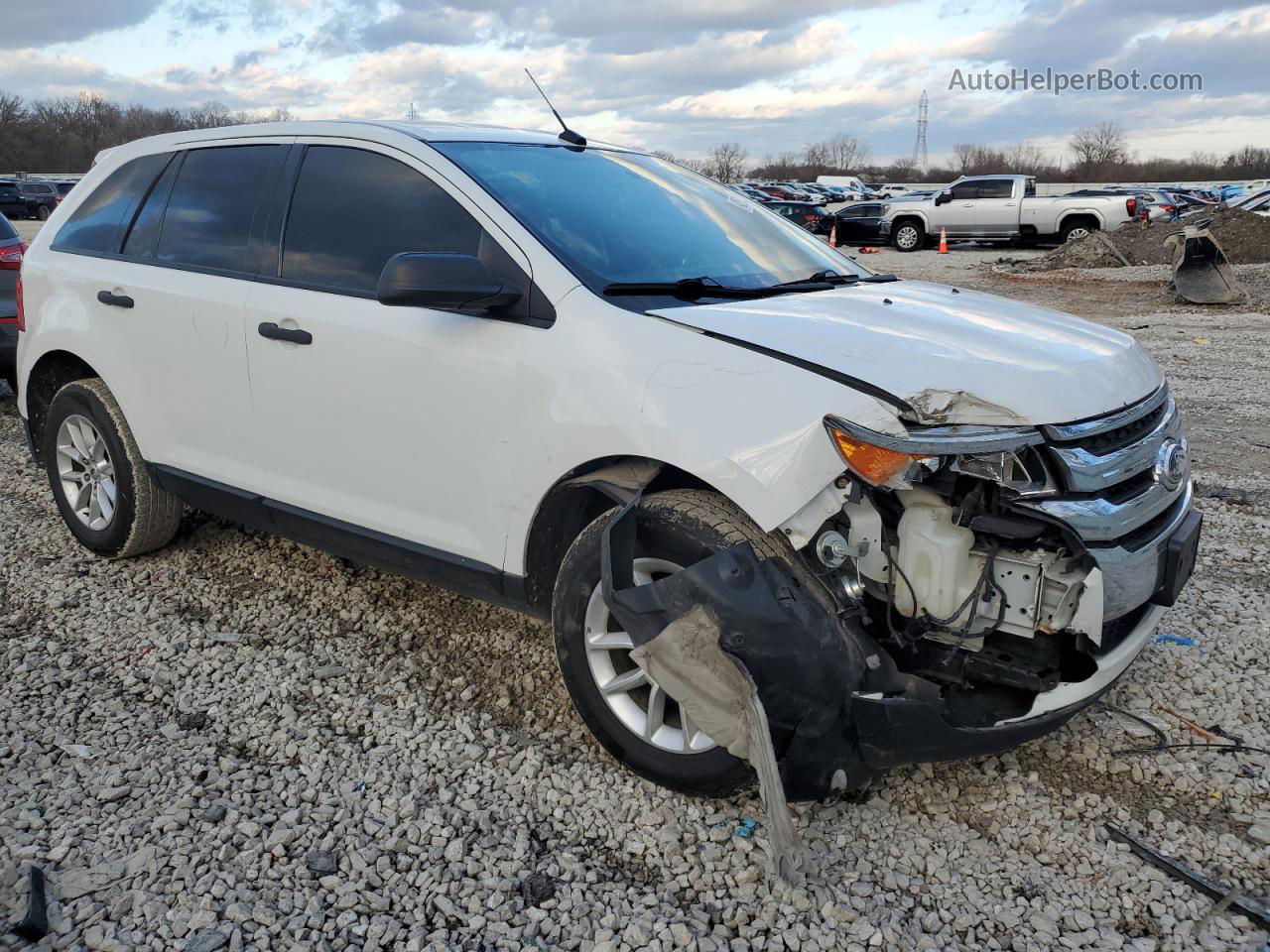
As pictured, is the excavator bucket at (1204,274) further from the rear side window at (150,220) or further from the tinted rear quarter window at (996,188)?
the rear side window at (150,220)

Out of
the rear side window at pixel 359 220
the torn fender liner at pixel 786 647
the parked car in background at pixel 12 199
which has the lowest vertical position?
the torn fender liner at pixel 786 647

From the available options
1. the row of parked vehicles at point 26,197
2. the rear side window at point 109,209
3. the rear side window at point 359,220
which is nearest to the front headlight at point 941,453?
the rear side window at point 359,220

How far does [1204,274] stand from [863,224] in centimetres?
1390

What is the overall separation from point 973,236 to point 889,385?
2508 cm

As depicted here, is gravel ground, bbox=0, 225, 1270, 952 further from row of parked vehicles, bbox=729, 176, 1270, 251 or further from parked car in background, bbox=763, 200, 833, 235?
→ parked car in background, bbox=763, 200, 833, 235

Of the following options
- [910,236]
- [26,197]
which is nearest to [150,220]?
[910,236]

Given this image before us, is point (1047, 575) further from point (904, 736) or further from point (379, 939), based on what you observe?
point (379, 939)

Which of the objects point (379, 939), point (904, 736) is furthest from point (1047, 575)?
point (379, 939)

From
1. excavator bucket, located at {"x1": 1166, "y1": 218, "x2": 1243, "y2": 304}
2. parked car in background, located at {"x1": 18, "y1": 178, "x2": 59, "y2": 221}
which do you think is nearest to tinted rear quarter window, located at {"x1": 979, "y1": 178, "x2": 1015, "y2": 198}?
excavator bucket, located at {"x1": 1166, "y1": 218, "x2": 1243, "y2": 304}

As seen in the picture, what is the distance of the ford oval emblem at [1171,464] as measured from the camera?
2904mm

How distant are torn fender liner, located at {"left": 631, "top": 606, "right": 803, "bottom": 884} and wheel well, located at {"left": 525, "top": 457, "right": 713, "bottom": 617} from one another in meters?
0.49

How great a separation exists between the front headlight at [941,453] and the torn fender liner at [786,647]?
1.16 feet

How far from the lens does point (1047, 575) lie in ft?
8.55

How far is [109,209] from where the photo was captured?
182 inches
